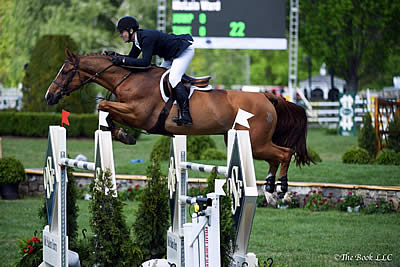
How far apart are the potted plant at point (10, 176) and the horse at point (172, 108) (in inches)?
205

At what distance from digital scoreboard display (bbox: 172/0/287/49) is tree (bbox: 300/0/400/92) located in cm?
1252

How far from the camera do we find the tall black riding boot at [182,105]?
6234 millimetres

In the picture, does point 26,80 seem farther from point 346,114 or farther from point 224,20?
point 346,114

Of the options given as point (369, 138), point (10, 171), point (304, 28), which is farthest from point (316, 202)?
point (304, 28)

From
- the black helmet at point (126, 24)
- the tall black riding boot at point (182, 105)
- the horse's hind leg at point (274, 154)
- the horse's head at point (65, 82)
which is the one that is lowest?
the horse's hind leg at point (274, 154)

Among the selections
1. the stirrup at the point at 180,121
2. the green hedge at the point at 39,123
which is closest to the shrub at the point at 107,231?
the stirrup at the point at 180,121

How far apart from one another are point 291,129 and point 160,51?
1.57 metres

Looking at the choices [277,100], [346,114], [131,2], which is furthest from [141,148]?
[131,2]

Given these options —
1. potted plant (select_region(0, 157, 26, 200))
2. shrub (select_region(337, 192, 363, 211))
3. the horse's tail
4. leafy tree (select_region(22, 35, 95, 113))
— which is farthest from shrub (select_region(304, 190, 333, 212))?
leafy tree (select_region(22, 35, 95, 113))

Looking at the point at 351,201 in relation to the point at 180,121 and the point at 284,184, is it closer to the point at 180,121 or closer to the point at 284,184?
the point at 284,184

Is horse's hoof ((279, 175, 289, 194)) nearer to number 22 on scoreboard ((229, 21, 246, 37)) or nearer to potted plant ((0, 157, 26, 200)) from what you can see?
potted plant ((0, 157, 26, 200))

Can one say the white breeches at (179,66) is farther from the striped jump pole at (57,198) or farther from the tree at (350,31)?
the tree at (350,31)

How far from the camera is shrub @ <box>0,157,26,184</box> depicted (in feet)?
36.3

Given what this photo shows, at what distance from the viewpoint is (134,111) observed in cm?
618
